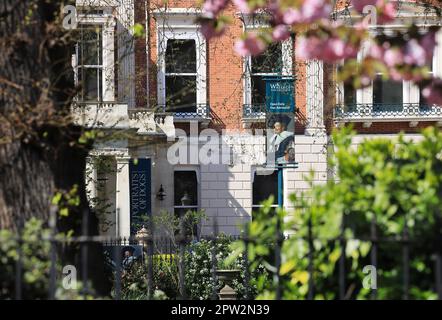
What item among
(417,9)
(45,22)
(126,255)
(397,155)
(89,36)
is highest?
(417,9)

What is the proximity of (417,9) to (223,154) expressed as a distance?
23.7 ft

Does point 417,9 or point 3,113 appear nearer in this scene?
point 3,113

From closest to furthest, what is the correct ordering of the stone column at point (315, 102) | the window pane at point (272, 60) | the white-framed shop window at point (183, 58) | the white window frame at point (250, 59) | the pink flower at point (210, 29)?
1. the pink flower at point (210, 29)
2. the white window frame at point (250, 59)
3. the window pane at point (272, 60)
4. the white-framed shop window at point (183, 58)
5. the stone column at point (315, 102)

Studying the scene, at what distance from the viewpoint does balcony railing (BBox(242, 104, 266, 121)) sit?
3105 centimetres

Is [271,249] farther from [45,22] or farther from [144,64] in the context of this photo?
[144,64]

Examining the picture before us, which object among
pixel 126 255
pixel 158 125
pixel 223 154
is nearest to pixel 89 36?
pixel 126 255

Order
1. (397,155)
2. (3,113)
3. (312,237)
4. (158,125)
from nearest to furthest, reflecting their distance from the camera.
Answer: (312,237) → (397,155) → (3,113) → (158,125)

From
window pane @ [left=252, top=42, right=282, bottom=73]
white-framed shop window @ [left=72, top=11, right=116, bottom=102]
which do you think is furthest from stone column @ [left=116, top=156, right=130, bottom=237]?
window pane @ [left=252, top=42, right=282, bottom=73]

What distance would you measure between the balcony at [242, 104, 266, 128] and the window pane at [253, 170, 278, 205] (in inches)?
68.7

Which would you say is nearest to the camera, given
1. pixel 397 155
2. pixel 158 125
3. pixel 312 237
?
pixel 312 237

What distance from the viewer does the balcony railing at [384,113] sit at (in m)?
31.2

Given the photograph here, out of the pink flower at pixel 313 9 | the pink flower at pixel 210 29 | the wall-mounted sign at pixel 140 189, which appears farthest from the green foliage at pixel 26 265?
the wall-mounted sign at pixel 140 189

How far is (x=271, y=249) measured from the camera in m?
8.64

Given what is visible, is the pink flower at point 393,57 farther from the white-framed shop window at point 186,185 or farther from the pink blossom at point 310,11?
the white-framed shop window at point 186,185
